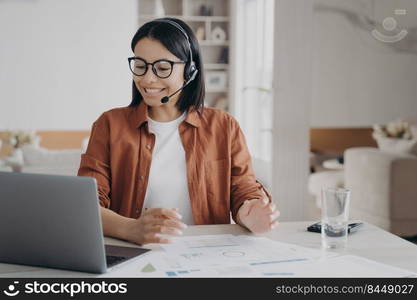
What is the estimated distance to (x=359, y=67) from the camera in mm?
4277

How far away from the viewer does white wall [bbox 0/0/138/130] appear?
7430 mm

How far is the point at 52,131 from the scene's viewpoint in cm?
754

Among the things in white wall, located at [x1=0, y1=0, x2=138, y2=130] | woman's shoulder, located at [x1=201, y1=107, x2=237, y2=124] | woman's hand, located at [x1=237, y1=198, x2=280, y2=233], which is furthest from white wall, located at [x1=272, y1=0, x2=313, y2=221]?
white wall, located at [x1=0, y1=0, x2=138, y2=130]

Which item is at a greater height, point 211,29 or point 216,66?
point 211,29

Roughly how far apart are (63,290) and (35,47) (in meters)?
6.77

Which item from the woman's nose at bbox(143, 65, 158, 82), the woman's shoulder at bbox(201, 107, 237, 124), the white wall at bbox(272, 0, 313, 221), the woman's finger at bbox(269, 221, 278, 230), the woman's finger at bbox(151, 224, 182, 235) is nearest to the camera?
the woman's finger at bbox(151, 224, 182, 235)

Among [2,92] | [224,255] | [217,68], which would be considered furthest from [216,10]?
[224,255]

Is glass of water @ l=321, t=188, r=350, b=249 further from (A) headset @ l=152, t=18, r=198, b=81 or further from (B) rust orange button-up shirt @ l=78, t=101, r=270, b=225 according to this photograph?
(A) headset @ l=152, t=18, r=198, b=81

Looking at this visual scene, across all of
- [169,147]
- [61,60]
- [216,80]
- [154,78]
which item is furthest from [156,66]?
[61,60]

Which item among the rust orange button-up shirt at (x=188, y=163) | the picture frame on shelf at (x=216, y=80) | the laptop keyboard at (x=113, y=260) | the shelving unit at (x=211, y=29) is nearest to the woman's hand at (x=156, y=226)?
the laptop keyboard at (x=113, y=260)

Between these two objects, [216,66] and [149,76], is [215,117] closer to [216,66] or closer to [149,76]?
Answer: [149,76]

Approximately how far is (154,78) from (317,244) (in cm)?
65

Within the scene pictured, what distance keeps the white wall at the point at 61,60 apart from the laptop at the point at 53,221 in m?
6.48

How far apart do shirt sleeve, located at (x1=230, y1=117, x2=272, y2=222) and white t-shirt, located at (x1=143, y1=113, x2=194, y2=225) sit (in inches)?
5.9
